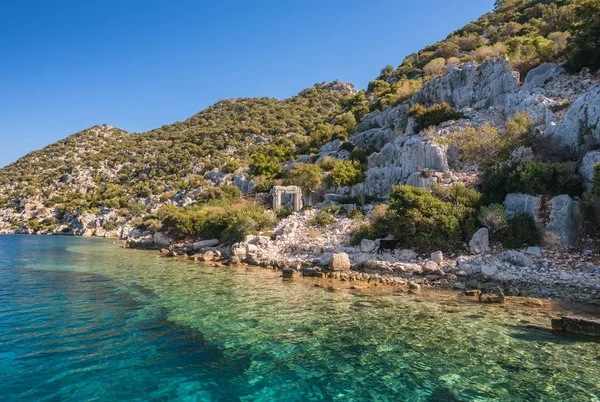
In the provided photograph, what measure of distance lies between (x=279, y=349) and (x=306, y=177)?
2768 cm

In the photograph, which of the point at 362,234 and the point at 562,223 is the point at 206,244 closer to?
the point at 362,234

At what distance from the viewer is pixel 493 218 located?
57.4ft

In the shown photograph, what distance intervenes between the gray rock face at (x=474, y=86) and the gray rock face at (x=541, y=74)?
0.96 metres

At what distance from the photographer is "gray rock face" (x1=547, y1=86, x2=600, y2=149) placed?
722 inches

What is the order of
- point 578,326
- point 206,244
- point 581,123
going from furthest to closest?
1. point 206,244
2. point 581,123
3. point 578,326

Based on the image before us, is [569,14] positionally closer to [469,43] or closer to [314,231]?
[469,43]

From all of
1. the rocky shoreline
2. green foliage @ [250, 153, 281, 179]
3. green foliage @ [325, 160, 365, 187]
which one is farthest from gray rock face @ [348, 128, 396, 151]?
the rocky shoreline

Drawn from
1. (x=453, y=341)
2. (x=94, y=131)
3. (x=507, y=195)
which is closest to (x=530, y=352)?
(x=453, y=341)

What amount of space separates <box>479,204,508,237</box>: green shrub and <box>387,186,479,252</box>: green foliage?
739mm

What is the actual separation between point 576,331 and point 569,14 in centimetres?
5199

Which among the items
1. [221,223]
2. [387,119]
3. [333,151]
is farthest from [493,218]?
[333,151]

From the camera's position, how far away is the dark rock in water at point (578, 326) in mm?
8523

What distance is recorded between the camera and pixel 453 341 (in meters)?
8.21

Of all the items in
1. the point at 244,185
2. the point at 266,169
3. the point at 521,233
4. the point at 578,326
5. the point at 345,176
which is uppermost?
the point at 266,169
